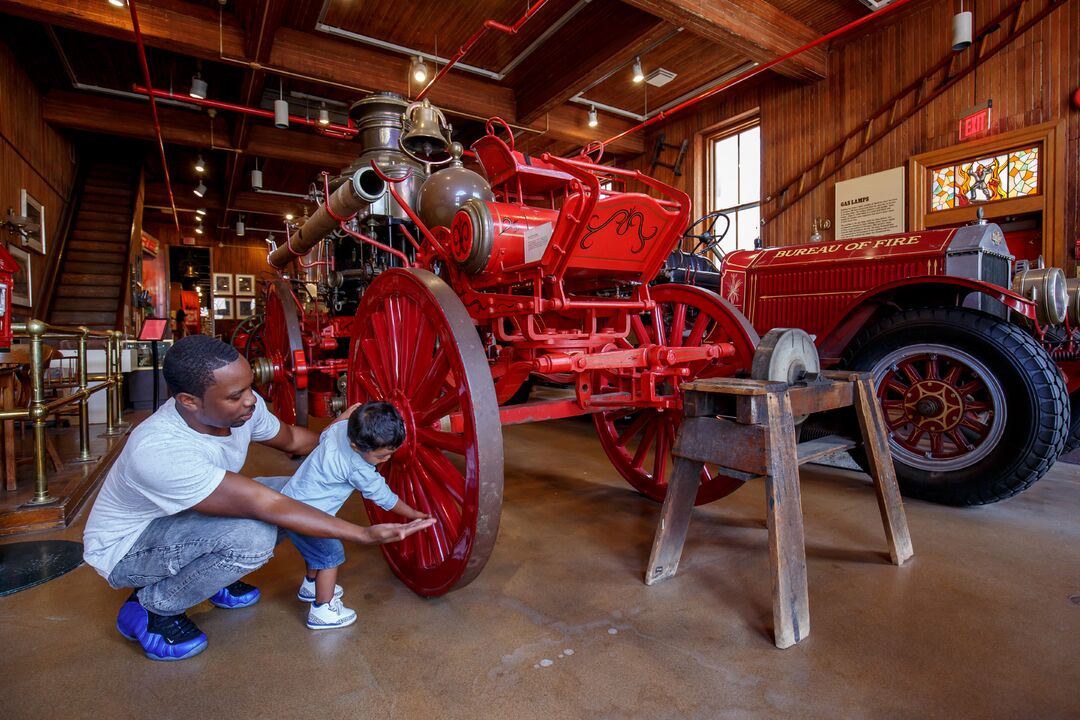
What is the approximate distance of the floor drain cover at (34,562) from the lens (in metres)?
1.95

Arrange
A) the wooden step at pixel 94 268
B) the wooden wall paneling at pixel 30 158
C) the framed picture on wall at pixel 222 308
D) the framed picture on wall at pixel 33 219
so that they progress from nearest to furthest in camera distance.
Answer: the wooden wall paneling at pixel 30 158, the framed picture on wall at pixel 33 219, the wooden step at pixel 94 268, the framed picture on wall at pixel 222 308

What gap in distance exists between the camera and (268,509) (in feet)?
4.50

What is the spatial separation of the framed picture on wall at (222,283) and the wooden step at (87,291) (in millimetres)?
8837

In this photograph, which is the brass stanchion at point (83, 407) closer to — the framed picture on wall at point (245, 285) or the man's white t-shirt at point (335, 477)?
the man's white t-shirt at point (335, 477)

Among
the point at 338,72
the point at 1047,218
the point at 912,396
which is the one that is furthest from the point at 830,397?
the point at 338,72

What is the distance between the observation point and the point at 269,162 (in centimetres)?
1065

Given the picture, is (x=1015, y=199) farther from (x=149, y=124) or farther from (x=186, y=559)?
(x=149, y=124)

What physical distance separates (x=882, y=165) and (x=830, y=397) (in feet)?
19.4

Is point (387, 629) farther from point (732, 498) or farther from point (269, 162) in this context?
point (269, 162)

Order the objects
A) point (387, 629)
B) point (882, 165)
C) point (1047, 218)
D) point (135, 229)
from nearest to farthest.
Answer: point (387, 629)
point (1047, 218)
point (882, 165)
point (135, 229)

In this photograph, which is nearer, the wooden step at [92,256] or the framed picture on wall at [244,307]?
the wooden step at [92,256]

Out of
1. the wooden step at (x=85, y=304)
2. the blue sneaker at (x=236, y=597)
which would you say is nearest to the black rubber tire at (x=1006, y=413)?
the blue sneaker at (x=236, y=597)

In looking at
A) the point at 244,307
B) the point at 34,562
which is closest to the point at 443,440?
the point at 34,562

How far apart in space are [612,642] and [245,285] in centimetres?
1833
